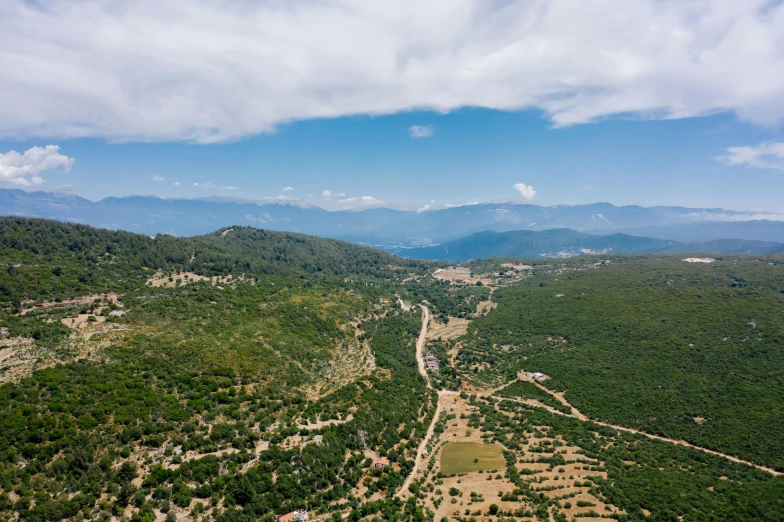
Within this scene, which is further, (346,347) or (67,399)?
(346,347)

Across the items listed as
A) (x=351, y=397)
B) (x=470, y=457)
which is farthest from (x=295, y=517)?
(x=470, y=457)

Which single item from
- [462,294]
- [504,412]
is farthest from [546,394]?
[462,294]

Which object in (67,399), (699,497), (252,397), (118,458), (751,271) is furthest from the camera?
(751,271)

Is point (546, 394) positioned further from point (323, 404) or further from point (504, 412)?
point (323, 404)

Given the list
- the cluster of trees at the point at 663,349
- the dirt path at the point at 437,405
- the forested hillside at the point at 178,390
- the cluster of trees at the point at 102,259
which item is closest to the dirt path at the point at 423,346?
the dirt path at the point at 437,405

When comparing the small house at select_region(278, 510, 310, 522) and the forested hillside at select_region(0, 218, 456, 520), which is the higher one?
the forested hillside at select_region(0, 218, 456, 520)

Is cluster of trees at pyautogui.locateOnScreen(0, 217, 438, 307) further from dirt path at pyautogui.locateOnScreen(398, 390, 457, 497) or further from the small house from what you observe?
dirt path at pyautogui.locateOnScreen(398, 390, 457, 497)


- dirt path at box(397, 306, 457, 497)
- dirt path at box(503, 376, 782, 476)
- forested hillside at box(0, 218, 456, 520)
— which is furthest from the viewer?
dirt path at box(503, 376, 782, 476)

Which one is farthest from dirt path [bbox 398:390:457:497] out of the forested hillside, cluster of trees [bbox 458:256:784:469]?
cluster of trees [bbox 458:256:784:469]
